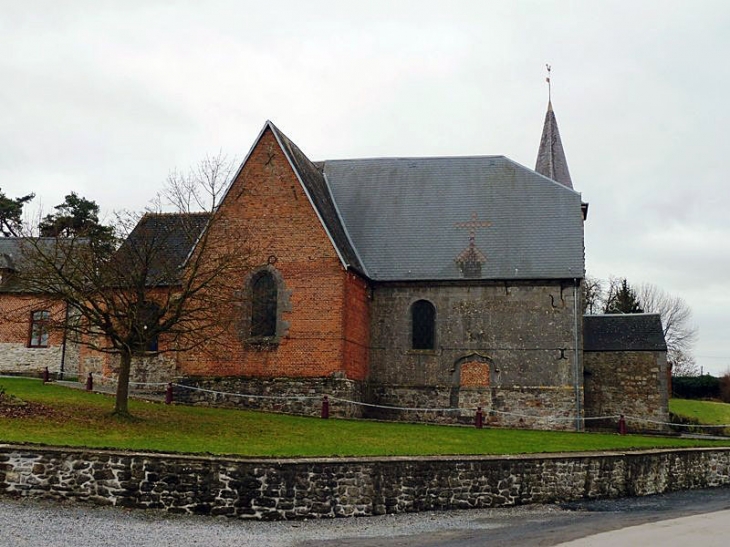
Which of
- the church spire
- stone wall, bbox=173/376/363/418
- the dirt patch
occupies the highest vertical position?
the church spire

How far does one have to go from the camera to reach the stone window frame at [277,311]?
85.8 feet

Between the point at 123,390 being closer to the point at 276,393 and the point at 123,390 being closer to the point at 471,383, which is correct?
the point at 276,393

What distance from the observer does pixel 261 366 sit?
26016mm

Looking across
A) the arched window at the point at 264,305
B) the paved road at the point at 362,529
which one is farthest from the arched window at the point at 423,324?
the paved road at the point at 362,529

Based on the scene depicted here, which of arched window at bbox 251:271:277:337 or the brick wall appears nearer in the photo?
the brick wall

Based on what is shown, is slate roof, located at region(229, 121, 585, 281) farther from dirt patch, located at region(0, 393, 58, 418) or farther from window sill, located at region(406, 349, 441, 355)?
dirt patch, located at region(0, 393, 58, 418)

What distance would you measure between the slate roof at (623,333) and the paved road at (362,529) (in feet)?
42.1

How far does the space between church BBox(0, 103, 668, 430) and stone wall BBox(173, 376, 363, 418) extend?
0.15 ft

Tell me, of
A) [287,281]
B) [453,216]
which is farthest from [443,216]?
[287,281]

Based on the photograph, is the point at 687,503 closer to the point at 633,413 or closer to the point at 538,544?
the point at 538,544

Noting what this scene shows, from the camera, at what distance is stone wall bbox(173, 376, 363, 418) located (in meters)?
25.3

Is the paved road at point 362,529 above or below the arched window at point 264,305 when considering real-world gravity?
below

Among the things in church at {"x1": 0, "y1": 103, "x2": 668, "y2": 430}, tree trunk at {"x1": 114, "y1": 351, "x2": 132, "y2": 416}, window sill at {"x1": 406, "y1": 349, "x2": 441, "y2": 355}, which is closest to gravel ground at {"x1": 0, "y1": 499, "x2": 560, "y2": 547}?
tree trunk at {"x1": 114, "y1": 351, "x2": 132, "y2": 416}

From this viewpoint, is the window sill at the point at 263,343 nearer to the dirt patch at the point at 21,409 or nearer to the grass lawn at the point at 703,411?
the dirt patch at the point at 21,409
